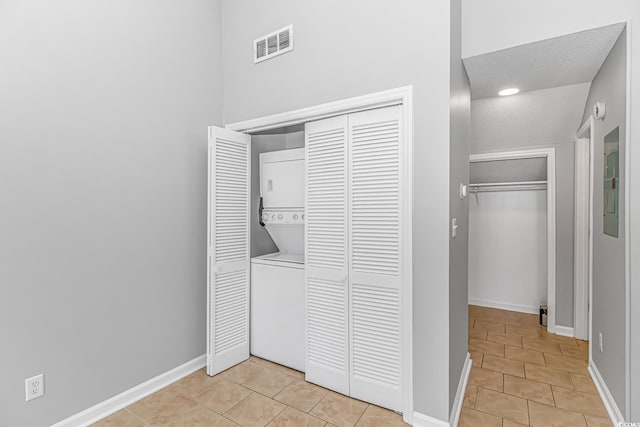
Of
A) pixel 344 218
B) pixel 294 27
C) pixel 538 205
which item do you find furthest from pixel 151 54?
pixel 538 205

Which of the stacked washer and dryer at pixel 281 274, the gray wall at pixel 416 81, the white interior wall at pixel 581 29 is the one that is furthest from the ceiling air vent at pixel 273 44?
the white interior wall at pixel 581 29

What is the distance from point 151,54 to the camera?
2334 mm

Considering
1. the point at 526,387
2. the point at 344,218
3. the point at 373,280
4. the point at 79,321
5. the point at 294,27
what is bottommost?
the point at 526,387

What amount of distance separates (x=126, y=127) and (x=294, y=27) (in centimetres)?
142

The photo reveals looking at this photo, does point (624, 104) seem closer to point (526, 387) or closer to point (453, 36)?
point (453, 36)

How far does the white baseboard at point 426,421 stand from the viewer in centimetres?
186

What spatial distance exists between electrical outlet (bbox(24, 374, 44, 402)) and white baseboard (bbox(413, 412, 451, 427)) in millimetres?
2151

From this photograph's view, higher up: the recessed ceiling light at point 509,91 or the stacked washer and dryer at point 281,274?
the recessed ceiling light at point 509,91

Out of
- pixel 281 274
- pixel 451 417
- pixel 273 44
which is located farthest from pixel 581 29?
pixel 281 274

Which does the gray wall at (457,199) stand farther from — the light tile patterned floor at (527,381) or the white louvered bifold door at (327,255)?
the white louvered bifold door at (327,255)

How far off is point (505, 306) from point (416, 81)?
345 centimetres

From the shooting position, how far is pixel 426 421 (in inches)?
75.0

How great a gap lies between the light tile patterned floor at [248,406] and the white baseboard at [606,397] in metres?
1.31

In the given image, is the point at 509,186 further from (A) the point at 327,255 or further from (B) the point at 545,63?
(A) the point at 327,255
